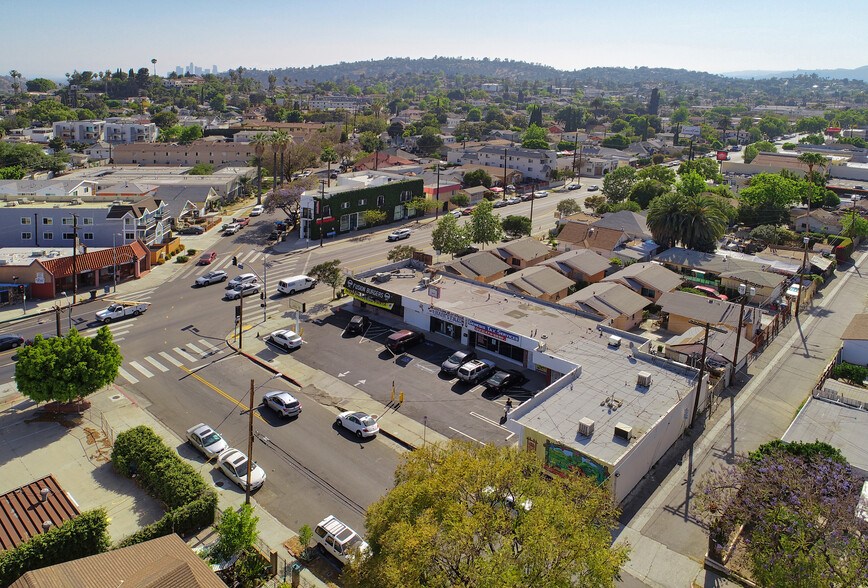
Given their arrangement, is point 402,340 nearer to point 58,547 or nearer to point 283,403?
point 283,403

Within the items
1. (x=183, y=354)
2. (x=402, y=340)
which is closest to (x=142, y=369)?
(x=183, y=354)

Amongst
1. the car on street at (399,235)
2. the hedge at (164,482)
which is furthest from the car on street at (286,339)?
the car on street at (399,235)

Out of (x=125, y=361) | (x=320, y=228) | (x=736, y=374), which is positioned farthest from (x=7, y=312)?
(x=736, y=374)

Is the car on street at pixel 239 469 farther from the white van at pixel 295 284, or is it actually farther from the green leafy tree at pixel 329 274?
the white van at pixel 295 284

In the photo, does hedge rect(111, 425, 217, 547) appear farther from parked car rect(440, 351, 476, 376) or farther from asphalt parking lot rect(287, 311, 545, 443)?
parked car rect(440, 351, 476, 376)

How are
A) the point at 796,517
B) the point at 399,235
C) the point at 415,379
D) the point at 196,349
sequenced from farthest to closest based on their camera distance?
the point at 399,235 → the point at 196,349 → the point at 415,379 → the point at 796,517

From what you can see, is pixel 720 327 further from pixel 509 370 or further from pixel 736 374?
pixel 509 370
